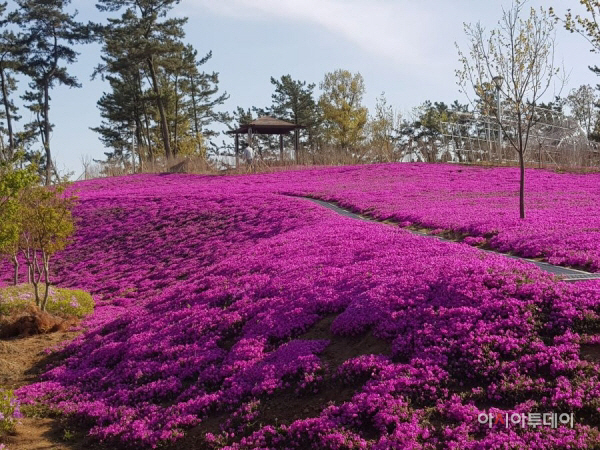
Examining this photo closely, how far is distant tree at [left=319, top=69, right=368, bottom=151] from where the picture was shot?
241 ft

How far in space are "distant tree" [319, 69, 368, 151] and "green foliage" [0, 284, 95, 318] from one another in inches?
2246

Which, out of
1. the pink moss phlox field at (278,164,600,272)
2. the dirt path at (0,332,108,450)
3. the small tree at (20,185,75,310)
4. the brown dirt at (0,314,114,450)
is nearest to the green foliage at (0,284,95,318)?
the small tree at (20,185,75,310)

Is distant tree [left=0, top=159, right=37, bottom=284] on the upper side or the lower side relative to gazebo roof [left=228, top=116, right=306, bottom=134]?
lower

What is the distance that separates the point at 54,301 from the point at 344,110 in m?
60.3

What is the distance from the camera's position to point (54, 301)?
17.4 m

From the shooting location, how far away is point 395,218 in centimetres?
2152

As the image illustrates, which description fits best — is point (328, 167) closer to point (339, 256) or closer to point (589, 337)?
point (339, 256)

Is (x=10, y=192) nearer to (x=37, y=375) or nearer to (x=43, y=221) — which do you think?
(x=43, y=221)

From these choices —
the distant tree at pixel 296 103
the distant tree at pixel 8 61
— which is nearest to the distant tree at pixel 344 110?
the distant tree at pixel 296 103

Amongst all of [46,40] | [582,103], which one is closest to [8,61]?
[46,40]

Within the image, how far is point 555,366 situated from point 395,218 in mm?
14582

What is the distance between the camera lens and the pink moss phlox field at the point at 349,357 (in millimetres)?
6902

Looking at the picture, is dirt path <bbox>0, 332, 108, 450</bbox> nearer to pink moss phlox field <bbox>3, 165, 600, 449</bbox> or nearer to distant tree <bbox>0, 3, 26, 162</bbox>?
pink moss phlox field <bbox>3, 165, 600, 449</bbox>

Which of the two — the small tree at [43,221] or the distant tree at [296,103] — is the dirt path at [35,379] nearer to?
the small tree at [43,221]
